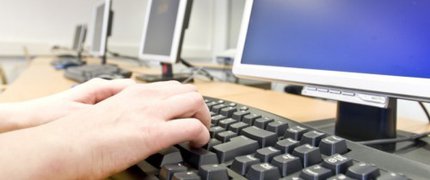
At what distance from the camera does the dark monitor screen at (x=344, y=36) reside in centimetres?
44

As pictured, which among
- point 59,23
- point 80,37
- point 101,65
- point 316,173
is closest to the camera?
point 316,173

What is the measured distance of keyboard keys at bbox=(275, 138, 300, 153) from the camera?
1.14ft

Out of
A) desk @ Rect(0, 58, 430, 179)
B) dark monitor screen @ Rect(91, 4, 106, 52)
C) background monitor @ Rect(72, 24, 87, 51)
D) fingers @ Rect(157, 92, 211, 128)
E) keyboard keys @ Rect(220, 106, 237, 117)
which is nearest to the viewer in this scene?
fingers @ Rect(157, 92, 211, 128)

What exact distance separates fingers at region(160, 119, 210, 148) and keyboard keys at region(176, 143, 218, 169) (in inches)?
0.5

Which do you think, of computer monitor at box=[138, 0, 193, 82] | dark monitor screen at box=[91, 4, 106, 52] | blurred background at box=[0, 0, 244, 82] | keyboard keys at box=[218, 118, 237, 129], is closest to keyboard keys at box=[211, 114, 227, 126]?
keyboard keys at box=[218, 118, 237, 129]

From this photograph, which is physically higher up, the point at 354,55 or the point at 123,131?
the point at 354,55

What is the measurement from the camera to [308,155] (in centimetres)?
33

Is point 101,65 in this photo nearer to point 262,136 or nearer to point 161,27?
point 161,27

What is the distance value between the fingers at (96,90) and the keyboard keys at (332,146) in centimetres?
34

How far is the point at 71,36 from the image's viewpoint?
430 centimetres

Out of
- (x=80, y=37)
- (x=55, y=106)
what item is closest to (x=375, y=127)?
(x=55, y=106)

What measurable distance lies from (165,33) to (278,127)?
101cm

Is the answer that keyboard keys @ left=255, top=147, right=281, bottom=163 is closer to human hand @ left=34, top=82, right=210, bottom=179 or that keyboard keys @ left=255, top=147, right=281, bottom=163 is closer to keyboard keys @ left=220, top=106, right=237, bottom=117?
human hand @ left=34, top=82, right=210, bottom=179

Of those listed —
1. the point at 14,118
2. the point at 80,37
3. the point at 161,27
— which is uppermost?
the point at 161,27
